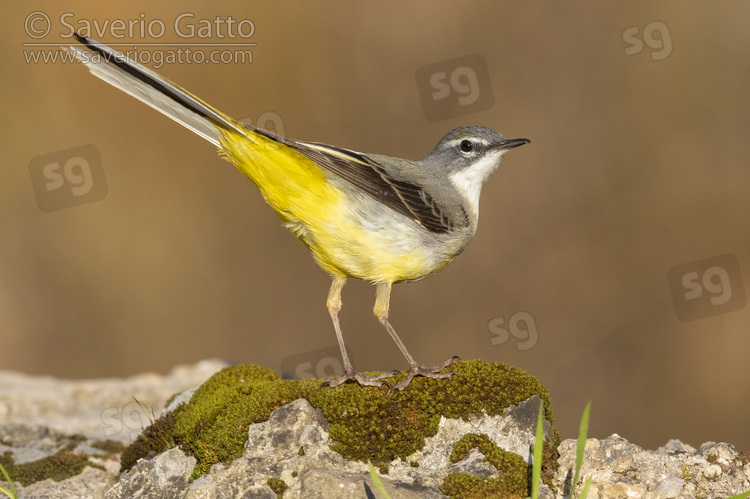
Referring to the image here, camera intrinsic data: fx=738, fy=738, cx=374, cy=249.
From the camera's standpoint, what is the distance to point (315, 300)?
14.3 meters

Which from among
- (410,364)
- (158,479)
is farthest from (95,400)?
(410,364)

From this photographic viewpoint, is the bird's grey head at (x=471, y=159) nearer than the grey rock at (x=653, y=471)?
No

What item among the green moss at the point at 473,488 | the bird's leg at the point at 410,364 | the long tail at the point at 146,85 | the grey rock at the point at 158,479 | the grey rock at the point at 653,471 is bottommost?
the grey rock at the point at 653,471

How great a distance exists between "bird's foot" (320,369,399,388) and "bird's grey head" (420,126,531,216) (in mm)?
1903

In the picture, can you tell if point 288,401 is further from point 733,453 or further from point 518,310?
point 518,310

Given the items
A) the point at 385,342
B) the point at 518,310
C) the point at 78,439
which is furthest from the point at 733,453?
the point at 385,342

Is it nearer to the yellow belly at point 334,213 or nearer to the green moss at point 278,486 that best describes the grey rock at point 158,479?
the green moss at point 278,486

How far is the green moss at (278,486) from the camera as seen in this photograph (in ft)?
17.0

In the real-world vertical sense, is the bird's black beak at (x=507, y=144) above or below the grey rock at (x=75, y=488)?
above

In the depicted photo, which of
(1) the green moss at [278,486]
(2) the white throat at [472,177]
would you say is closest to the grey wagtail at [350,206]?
(2) the white throat at [472,177]
